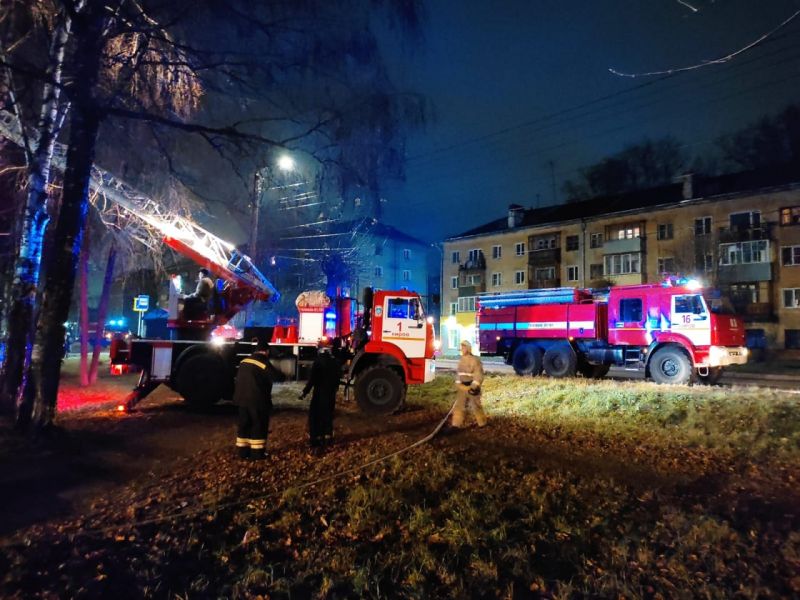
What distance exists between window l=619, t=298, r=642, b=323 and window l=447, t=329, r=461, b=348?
32.8 metres

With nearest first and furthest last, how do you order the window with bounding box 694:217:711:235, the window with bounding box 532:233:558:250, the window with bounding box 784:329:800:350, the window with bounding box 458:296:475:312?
1. the window with bounding box 784:329:800:350
2. the window with bounding box 694:217:711:235
3. the window with bounding box 532:233:558:250
4. the window with bounding box 458:296:475:312

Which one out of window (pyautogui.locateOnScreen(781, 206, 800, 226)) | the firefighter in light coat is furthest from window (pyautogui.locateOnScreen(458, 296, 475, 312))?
the firefighter in light coat

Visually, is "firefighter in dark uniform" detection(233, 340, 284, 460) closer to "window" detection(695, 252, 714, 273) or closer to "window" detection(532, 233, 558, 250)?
"window" detection(695, 252, 714, 273)

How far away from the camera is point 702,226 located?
126 feet

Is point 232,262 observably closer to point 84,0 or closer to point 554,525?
point 84,0

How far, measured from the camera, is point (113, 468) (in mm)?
7262

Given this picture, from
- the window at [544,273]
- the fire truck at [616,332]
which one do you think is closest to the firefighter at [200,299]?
the fire truck at [616,332]

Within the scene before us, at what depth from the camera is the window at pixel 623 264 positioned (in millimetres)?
41469

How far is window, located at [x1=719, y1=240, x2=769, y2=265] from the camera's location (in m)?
35.4

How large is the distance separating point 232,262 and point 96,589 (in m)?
10.7

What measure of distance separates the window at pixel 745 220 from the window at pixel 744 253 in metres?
1.05

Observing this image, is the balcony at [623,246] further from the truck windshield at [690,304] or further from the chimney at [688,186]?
the truck windshield at [690,304]

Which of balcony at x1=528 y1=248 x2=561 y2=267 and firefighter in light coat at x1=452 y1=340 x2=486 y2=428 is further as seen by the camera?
balcony at x1=528 y1=248 x2=561 y2=267

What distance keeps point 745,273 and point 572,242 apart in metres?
13.2
